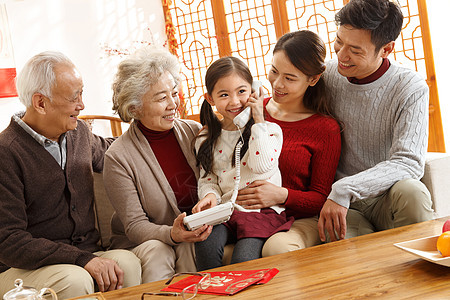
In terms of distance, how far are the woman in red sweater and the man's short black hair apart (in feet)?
0.58

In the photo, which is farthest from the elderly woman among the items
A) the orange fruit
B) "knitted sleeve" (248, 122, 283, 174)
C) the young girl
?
the orange fruit

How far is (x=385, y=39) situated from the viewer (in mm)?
2264

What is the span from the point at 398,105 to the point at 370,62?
0.75 feet

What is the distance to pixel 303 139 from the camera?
90.1 inches

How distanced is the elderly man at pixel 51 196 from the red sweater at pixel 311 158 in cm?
77

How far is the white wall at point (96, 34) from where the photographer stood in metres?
4.68

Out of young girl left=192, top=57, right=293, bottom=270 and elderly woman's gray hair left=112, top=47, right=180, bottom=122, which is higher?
elderly woman's gray hair left=112, top=47, right=180, bottom=122

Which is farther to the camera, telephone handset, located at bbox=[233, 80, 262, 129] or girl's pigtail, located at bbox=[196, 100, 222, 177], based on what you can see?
girl's pigtail, located at bbox=[196, 100, 222, 177]

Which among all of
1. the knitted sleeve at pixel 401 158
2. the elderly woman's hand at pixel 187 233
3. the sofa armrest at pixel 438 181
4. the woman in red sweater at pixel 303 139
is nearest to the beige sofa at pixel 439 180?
the sofa armrest at pixel 438 181

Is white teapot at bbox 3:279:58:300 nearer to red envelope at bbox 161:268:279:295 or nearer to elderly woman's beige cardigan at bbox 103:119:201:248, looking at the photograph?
red envelope at bbox 161:268:279:295

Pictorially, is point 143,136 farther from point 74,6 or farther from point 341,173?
point 74,6

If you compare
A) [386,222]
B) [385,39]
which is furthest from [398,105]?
[386,222]

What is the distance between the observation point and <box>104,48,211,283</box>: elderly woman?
215 centimetres

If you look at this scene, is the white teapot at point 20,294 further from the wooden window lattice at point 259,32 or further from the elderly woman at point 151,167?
the wooden window lattice at point 259,32
